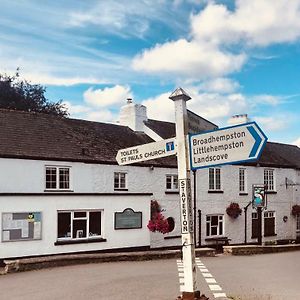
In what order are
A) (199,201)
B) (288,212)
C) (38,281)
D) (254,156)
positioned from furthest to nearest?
(288,212) < (199,201) < (38,281) < (254,156)

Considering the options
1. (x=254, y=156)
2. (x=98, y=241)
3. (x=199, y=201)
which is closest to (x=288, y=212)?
(x=199, y=201)

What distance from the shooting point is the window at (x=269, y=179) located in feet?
103

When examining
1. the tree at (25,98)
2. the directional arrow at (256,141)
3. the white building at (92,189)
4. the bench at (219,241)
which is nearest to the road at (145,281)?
the white building at (92,189)

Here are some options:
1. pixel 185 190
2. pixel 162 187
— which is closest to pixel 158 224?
pixel 162 187

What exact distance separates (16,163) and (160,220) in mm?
7638

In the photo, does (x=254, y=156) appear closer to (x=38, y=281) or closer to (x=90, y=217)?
(x=38, y=281)

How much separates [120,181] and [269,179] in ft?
41.8

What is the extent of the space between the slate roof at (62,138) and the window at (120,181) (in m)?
0.79

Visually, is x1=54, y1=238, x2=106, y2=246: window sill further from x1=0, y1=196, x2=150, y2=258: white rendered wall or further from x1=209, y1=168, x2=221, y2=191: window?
x1=209, y1=168, x2=221, y2=191: window

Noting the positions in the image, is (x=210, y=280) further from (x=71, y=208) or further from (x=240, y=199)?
(x=240, y=199)

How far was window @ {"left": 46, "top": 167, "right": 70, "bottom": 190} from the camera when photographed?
20.9m

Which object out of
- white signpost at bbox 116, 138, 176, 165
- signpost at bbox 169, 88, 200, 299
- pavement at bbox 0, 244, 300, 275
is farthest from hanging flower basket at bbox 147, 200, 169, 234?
signpost at bbox 169, 88, 200, 299

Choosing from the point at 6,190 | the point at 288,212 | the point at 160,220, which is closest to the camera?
the point at 6,190

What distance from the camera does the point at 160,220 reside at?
22.6 metres
